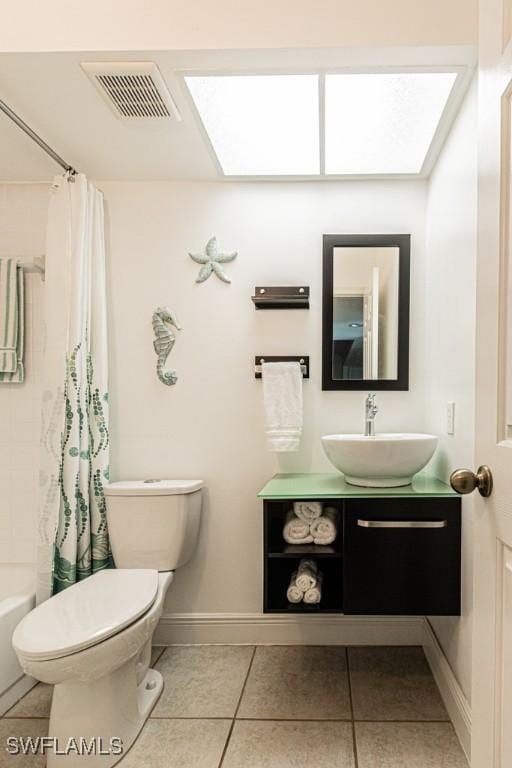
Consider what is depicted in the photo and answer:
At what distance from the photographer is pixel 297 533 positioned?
1963 mm

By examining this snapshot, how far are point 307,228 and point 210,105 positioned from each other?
74cm

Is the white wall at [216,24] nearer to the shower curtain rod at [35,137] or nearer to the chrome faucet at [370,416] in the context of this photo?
the shower curtain rod at [35,137]

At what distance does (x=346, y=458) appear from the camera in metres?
1.90

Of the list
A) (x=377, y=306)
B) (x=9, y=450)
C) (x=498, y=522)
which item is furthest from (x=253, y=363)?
(x=498, y=522)

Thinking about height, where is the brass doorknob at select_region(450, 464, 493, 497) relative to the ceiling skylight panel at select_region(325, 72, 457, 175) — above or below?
below

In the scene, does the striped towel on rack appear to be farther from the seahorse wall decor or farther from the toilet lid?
the toilet lid

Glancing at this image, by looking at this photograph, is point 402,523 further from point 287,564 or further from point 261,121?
point 261,121

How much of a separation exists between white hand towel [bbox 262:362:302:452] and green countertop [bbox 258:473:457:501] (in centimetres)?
18

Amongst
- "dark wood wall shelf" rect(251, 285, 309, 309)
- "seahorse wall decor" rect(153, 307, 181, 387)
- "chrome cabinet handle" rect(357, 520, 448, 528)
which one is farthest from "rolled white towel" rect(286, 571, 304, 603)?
"dark wood wall shelf" rect(251, 285, 309, 309)

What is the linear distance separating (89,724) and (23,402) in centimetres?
142

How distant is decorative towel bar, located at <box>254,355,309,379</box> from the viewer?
2.35 metres

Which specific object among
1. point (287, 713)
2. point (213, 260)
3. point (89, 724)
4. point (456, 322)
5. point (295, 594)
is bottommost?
point (287, 713)

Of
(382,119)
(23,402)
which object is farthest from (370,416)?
(23,402)

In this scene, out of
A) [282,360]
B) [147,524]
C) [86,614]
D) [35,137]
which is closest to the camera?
[86,614]
